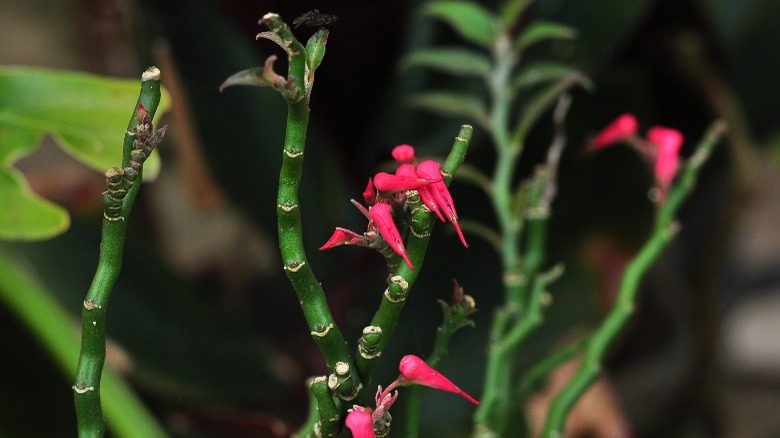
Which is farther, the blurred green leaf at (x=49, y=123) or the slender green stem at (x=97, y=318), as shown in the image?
the blurred green leaf at (x=49, y=123)

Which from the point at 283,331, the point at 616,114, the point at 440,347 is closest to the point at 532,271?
the point at 440,347

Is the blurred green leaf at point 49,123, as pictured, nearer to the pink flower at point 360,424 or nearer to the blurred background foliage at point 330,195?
the blurred background foliage at point 330,195

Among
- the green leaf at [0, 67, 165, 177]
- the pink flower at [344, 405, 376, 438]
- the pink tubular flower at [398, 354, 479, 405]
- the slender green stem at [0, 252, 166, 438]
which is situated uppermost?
the green leaf at [0, 67, 165, 177]

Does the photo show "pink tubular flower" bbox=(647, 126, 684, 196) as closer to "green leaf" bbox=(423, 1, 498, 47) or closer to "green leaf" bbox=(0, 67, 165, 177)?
"green leaf" bbox=(423, 1, 498, 47)

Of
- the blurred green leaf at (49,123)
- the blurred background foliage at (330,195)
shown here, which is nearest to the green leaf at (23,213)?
the blurred green leaf at (49,123)

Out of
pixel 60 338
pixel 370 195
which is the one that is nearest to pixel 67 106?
pixel 60 338

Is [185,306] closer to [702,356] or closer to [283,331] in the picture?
[283,331]

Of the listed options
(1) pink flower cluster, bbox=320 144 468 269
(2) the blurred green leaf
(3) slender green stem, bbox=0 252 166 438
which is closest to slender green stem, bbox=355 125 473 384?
(1) pink flower cluster, bbox=320 144 468 269
